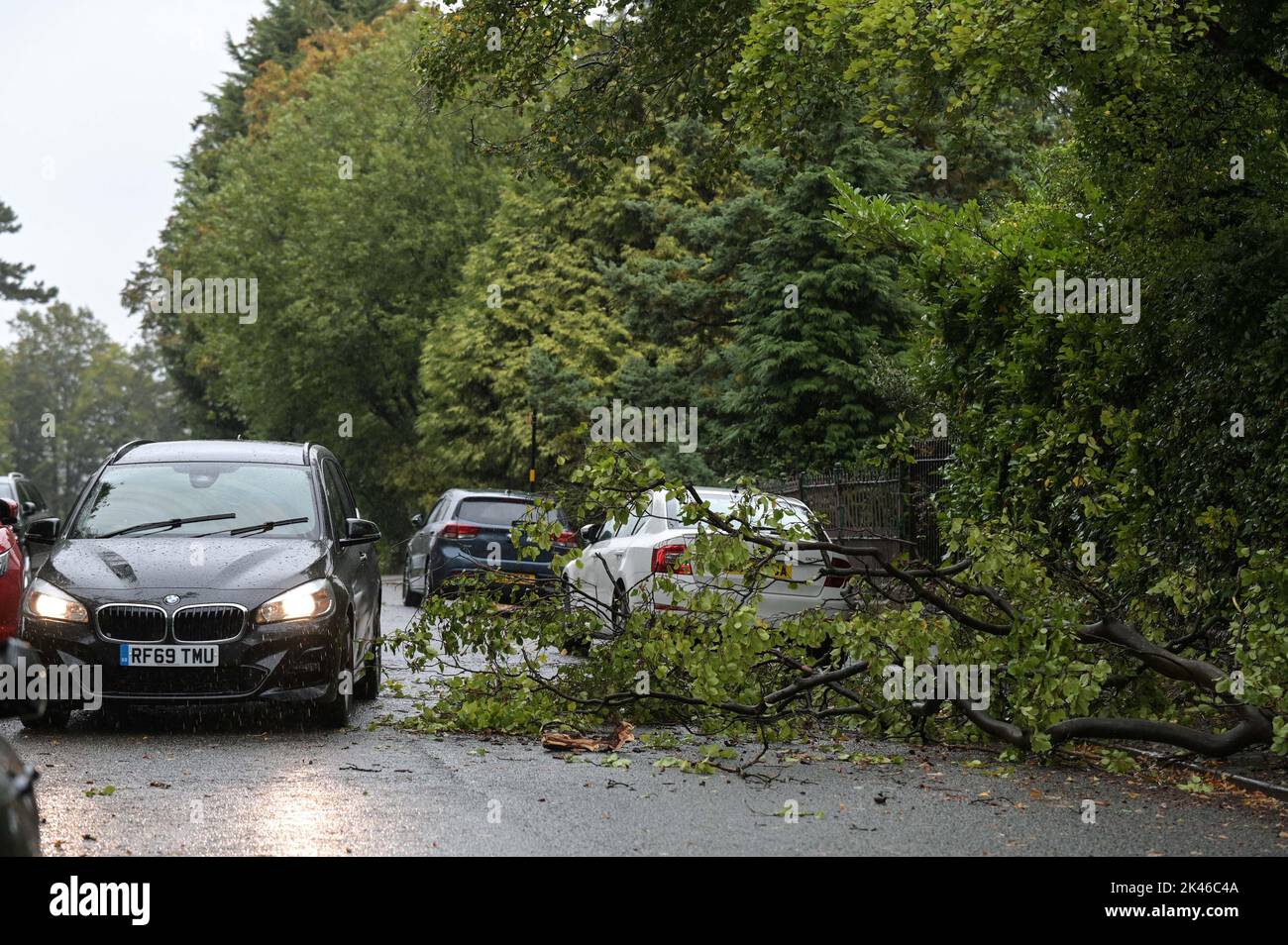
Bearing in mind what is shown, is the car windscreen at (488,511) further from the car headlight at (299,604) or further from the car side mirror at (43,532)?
the car headlight at (299,604)

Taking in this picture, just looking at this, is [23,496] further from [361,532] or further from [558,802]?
[558,802]

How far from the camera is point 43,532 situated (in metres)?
10.5

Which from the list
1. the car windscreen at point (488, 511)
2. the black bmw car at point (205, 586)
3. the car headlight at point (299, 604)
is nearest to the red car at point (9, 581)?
the black bmw car at point (205, 586)

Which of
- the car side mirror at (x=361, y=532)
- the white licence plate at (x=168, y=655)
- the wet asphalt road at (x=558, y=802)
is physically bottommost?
the wet asphalt road at (x=558, y=802)

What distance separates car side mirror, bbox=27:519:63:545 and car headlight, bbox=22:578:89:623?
681 mm

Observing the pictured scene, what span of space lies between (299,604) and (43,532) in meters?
1.97

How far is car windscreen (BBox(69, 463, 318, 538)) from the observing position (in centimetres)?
1073

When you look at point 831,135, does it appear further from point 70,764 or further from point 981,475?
point 70,764

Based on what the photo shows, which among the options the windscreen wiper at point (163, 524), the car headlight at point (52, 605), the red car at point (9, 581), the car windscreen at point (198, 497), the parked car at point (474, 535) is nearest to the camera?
the car headlight at point (52, 605)

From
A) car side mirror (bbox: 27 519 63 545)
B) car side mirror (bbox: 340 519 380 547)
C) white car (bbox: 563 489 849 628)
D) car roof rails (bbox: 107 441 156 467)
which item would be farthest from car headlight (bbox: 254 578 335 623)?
car roof rails (bbox: 107 441 156 467)

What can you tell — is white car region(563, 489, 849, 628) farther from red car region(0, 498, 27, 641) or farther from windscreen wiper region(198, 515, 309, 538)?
red car region(0, 498, 27, 641)

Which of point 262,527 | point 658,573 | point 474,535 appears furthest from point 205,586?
point 474,535

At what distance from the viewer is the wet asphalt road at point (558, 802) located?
673cm
